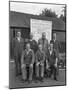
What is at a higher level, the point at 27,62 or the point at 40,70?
the point at 27,62

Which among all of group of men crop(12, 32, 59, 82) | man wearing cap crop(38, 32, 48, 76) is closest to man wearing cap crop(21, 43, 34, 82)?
group of men crop(12, 32, 59, 82)

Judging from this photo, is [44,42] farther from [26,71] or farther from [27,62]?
[26,71]

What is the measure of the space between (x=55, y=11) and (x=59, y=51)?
2.25 feet

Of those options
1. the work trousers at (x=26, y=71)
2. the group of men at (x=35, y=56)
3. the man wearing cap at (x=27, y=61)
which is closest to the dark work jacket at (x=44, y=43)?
the group of men at (x=35, y=56)

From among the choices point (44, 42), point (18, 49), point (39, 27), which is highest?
point (39, 27)

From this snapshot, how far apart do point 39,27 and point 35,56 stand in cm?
49

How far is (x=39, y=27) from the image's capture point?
3473 mm

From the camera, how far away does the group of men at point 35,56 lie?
3359 mm

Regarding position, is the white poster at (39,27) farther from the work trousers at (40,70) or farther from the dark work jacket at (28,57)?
the work trousers at (40,70)

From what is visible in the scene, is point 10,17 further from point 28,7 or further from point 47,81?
point 47,81

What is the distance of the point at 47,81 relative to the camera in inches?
139

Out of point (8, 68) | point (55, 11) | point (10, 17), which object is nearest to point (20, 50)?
point (8, 68)

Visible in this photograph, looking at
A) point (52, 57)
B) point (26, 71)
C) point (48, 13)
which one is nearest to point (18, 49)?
point (26, 71)

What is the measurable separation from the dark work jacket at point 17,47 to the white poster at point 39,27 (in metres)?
0.26
